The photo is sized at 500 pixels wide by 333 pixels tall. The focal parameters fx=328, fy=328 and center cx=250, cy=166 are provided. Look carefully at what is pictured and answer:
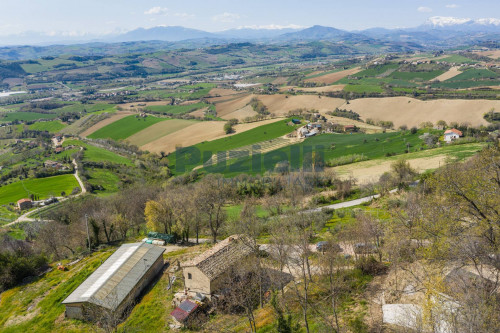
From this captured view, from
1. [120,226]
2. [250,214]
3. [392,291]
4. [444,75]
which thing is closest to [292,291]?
[392,291]

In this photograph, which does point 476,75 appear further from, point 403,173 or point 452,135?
point 403,173

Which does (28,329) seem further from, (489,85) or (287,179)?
(489,85)

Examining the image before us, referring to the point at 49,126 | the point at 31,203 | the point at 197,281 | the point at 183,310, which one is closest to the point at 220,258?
the point at 197,281

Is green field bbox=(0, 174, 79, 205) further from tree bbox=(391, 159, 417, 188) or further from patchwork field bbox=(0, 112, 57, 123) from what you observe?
patchwork field bbox=(0, 112, 57, 123)

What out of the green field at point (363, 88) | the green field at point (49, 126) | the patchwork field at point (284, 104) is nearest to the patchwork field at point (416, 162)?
the patchwork field at point (284, 104)

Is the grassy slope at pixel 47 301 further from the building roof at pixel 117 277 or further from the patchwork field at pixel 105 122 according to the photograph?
the patchwork field at pixel 105 122
